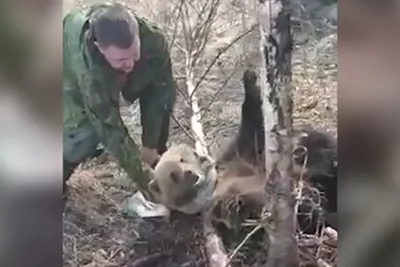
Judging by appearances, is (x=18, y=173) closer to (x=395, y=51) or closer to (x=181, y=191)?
(x=181, y=191)

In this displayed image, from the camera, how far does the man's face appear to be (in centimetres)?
101

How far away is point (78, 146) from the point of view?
39.4 inches

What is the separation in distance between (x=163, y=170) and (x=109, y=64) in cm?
19

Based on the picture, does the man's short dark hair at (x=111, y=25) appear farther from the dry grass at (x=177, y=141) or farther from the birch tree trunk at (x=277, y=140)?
the birch tree trunk at (x=277, y=140)

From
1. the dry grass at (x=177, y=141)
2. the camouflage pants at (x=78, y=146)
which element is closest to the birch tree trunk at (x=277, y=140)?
the dry grass at (x=177, y=141)

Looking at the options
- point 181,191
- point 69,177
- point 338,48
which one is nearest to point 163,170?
point 181,191

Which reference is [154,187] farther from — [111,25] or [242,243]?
[111,25]

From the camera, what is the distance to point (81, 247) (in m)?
1.00

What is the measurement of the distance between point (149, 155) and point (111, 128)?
2.9 inches

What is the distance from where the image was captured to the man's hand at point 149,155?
1.01m

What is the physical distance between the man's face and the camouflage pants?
108mm

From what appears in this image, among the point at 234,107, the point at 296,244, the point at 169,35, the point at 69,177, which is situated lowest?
the point at 296,244

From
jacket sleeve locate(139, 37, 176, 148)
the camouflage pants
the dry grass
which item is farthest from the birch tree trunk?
the camouflage pants

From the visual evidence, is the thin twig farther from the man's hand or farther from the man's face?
the man's face
